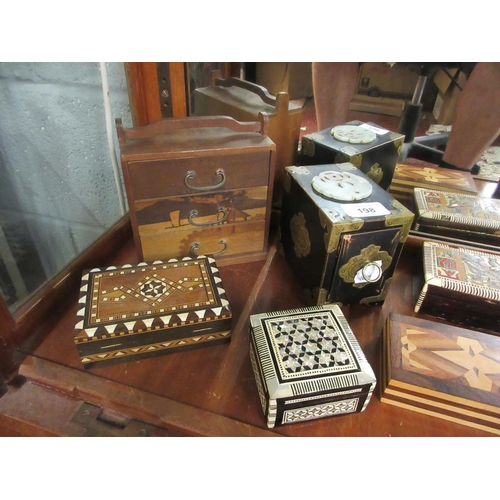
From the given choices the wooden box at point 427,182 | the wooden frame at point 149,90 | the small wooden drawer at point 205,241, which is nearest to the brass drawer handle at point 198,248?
the small wooden drawer at point 205,241

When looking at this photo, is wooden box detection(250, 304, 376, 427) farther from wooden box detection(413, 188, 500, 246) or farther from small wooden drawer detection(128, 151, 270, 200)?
wooden box detection(413, 188, 500, 246)

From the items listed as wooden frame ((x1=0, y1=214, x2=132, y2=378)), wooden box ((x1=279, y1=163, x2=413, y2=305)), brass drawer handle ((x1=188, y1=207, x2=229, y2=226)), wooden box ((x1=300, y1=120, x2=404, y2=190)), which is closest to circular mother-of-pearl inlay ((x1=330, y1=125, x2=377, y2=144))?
wooden box ((x1=300, y1=120, x2=404, y2=190))

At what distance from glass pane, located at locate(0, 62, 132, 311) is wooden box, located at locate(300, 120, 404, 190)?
1.57ft

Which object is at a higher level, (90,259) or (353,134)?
(353,134)

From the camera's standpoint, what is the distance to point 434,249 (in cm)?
Answer: 74

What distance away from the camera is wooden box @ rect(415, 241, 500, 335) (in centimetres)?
65

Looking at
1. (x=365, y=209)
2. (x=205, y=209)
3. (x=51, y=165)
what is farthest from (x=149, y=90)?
(x=365, y=209)

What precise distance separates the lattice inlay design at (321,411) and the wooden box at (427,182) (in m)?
0.61

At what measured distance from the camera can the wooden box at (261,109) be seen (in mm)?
810

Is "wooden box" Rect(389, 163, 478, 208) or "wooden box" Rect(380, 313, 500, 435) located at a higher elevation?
"wooden box" Rect(389, 163, 478, 208)

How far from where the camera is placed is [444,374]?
1.80 feet

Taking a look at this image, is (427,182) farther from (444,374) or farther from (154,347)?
(154,347)

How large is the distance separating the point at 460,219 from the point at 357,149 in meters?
0.27
